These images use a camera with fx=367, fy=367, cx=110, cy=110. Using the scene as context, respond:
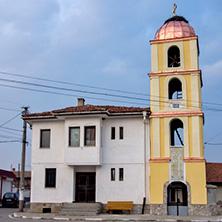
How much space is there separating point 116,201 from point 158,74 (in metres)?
8.97

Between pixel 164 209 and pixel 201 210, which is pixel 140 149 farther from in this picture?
pixel 201 210

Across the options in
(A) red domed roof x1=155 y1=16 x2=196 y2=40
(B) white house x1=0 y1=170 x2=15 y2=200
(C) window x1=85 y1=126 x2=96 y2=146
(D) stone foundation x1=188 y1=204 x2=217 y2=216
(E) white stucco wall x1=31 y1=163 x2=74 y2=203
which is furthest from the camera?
(B) white house x1=0 y1=170 x2=15 y2=200

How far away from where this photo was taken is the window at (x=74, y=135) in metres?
25.1

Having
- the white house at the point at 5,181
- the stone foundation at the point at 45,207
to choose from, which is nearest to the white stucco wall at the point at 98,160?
the stone foundation at the point at 45,207

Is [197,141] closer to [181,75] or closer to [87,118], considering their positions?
[181,75]

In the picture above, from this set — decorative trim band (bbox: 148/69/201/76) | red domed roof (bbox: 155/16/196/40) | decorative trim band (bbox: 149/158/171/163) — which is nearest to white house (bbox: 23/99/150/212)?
decorative trim band (bbox: 149/158/171/163)

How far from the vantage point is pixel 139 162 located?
2448 cm

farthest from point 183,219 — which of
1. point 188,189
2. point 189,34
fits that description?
point 189,34

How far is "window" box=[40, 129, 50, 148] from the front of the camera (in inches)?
1040

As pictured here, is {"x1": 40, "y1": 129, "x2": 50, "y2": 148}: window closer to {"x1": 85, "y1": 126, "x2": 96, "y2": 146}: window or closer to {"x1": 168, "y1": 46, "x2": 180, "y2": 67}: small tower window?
{"x1": 85, "y1": 126, "x2": 96, "y2": 146}: window

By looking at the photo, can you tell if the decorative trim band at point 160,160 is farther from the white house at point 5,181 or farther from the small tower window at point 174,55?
the white house at point 5,181

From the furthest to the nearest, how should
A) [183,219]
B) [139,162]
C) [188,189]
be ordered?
[139,162]
[188,189]
[183,219]

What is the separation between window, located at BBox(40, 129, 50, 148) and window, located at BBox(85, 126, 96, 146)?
321cm

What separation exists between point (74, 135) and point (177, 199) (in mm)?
8056
